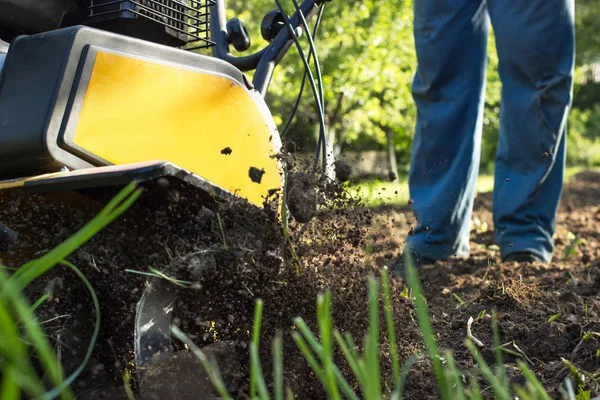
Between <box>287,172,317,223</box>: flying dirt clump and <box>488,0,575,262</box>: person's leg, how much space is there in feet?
5.45

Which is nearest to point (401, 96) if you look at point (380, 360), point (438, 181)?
point (438, 181)

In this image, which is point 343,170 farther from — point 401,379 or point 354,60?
point 354,60

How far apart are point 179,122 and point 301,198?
0.36 metres

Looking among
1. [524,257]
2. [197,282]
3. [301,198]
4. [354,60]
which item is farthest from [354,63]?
[197,282]

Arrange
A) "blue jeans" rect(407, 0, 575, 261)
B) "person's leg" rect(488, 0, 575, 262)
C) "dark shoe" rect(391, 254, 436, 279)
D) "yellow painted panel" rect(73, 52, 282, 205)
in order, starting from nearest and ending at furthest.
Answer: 1. "yellow painted panel" rect(73, 52, 282, 205)
2. "dark shoe" rect(391, 254, 436, 279)
3. "person's leg" rect(488, 0, 575, 262)
4. "blue jeans" rect(407, 0, 575, 261)

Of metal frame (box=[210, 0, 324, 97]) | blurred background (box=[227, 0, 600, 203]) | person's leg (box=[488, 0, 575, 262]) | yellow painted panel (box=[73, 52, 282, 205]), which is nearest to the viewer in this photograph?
yellow painted panel (box=[73, 52, 282, 205])

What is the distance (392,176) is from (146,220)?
730 millimetres

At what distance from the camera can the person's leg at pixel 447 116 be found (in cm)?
322

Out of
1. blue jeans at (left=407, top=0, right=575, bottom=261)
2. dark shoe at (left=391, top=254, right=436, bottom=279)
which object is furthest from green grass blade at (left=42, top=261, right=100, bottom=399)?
blue jeans at (left=407, top=0, right=575, bottom=261)

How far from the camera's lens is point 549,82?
3.09 meters

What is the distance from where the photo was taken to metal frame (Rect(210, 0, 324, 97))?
2242 mm

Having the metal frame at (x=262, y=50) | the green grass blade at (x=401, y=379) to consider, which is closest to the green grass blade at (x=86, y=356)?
the green grass blade at (x=401, y=379)

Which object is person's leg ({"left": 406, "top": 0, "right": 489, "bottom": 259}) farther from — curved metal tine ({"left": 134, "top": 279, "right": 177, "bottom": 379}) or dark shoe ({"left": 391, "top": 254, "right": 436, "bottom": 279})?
curved metal tine ({"left": 134, "top": 279, "right": 177, "bottom": 379})

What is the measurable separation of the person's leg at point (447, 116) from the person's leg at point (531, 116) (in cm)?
14
